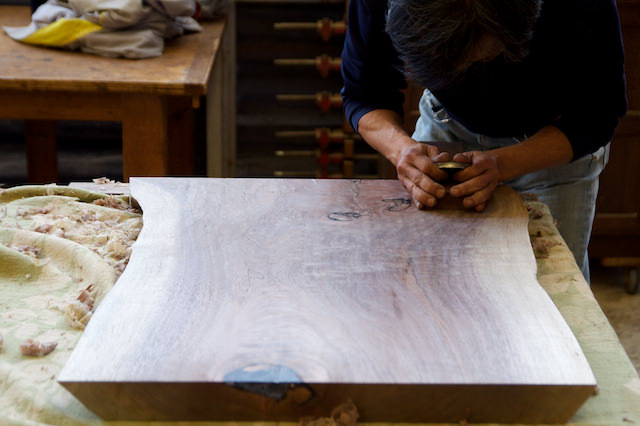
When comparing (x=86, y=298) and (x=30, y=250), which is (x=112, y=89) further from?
(x=86, y=298)

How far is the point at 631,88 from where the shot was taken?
2363 mm

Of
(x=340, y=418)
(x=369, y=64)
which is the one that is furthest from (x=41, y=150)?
(x=340, y=418)

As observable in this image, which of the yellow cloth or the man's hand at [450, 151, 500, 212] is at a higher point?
the man's hand at [450, 151, 500, 212]

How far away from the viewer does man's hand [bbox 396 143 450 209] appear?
3.72 feet

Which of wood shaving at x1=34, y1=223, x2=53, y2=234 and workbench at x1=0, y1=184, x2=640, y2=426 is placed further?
wood shaving at x1=34, y1=223, x2=53, y2=234

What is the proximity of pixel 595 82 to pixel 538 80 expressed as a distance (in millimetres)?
107

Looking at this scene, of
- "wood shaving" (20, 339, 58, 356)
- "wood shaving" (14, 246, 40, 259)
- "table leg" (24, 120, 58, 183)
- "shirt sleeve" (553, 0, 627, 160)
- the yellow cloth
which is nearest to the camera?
"wood shaving" (20, 339, 58, 356)

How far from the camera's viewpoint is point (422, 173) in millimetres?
1168

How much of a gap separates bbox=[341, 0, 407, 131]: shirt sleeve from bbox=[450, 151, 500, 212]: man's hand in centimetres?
25

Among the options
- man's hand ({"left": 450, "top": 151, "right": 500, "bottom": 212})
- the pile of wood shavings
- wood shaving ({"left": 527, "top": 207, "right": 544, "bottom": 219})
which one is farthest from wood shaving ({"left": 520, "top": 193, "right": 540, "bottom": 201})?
the pile of wood shavings

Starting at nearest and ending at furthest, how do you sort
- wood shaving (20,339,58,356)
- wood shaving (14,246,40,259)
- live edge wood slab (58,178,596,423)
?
live edge wood slab (58,178,596,423), wood shaving (20,339,58,356), wood shaving (14,246,40,259)

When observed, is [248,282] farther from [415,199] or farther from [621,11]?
[621,11]

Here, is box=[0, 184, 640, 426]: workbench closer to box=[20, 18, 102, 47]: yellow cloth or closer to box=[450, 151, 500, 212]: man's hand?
box=[450, 151, 500, 212]: man's hand

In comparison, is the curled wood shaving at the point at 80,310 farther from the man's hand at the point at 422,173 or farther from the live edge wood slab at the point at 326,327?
the man's hand at the point at 422,173
